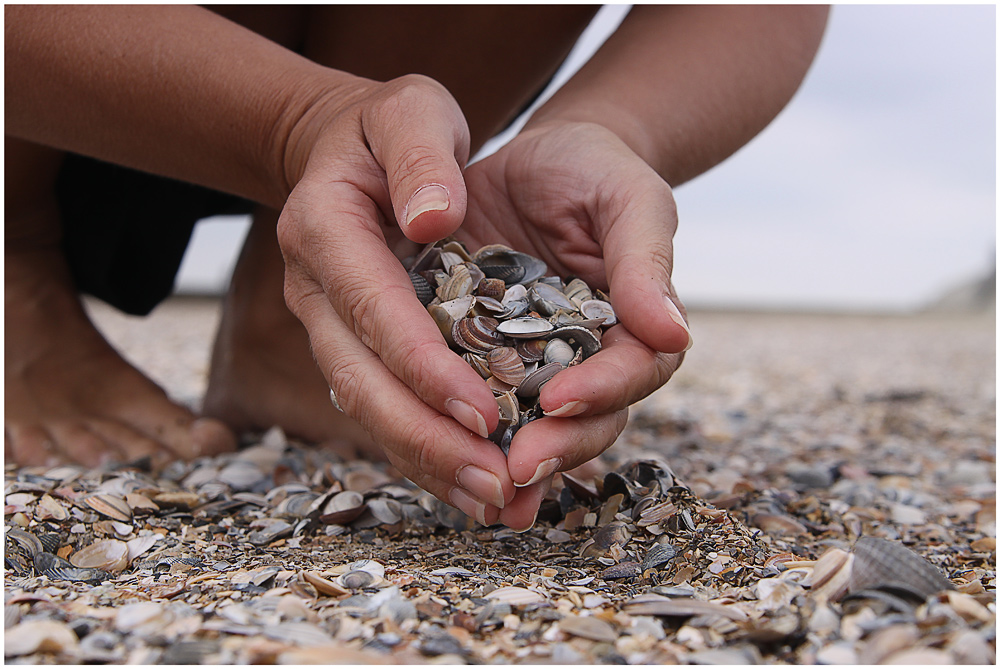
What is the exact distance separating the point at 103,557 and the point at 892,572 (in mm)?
1333

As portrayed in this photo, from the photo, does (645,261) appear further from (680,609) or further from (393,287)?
(680,609)

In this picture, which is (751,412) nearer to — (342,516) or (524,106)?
(524,106)

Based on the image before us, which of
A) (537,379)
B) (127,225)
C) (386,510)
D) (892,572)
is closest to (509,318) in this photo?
(537,379)

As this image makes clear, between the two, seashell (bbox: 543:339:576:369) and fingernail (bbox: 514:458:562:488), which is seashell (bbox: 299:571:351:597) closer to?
fingernail (bbox: 514:458:562:488)

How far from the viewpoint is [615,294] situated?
1.39m

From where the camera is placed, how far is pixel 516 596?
1.10 metres

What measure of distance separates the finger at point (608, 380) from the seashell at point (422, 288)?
0.34 m

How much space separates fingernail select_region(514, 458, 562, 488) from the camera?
1.22 meters

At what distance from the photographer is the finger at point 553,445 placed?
1.22 metres

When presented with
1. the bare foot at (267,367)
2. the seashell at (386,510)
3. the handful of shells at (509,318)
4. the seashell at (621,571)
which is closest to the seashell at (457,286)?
the handful of shells at (509,318)

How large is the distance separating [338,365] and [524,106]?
1.84m

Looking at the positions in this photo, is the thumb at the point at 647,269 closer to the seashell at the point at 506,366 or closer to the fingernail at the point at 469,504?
the seashell at the point at 506,366

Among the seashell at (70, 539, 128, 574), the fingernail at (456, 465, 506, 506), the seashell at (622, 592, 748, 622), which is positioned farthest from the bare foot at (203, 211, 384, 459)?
the seashell at (622, 592, 748, 622)

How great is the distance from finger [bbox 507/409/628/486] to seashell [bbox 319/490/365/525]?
1.61 feet
